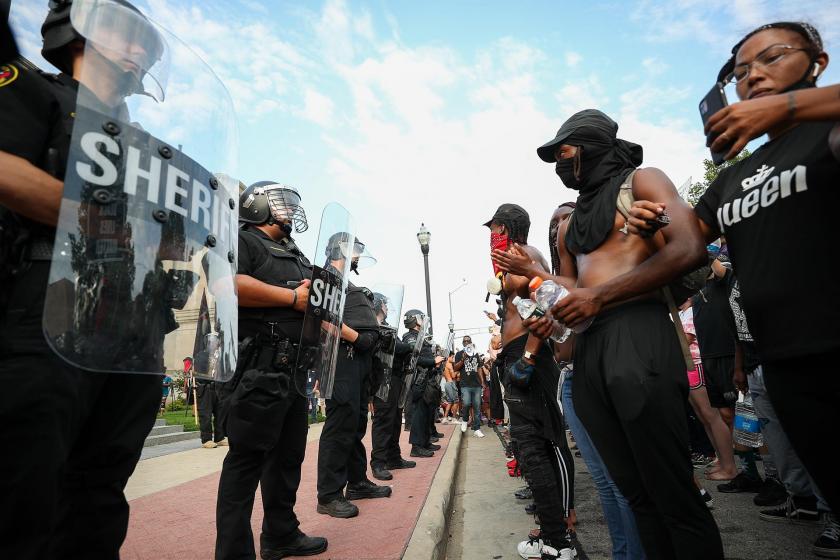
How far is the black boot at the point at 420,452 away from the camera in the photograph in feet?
24.1

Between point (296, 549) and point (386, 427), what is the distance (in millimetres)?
3261

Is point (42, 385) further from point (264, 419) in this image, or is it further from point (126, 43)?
point (264, 419)

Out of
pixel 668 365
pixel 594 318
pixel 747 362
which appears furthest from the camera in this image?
pixel 747 362

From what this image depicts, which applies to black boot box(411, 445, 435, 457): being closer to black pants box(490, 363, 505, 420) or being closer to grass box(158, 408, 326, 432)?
black pants box(490, 363, 505, 420)

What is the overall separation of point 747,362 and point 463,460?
472 centimetres

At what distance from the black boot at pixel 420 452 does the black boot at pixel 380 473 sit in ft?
5.63

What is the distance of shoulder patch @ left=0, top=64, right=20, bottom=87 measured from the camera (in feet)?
4.03

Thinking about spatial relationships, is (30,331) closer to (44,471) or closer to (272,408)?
(44,471)

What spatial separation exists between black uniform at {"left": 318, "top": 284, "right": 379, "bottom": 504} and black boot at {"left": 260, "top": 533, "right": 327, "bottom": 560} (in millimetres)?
942

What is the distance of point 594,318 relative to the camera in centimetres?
202

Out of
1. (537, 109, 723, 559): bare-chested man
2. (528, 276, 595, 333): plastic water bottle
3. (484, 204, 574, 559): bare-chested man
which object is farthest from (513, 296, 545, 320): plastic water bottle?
(484, 204, 574, 559): bare-chested man

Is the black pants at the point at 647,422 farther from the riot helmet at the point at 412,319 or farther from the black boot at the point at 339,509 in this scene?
the riot helmet at the point at 412,319

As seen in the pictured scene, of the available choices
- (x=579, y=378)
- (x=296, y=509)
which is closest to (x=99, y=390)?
(x=579, y=378)

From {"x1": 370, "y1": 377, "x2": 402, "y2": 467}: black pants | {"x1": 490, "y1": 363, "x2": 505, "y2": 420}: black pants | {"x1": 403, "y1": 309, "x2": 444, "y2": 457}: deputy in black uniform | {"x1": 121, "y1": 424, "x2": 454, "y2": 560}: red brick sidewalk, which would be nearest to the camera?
{"x1": 121, "y1": 424, "x2": 454, "y2": 560}: red brick sidewalk
